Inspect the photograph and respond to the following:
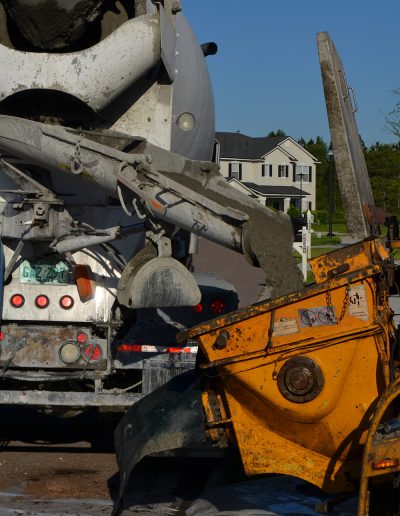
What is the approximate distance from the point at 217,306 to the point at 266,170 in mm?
76518

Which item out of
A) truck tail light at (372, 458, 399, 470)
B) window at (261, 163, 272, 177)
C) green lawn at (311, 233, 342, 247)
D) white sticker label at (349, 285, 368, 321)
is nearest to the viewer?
truck tail light at (372, 458, 399, 470)

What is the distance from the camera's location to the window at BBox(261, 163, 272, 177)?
8450cm

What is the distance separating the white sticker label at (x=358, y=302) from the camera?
567 centimetres

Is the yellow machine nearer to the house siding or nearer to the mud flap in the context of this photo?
the mud flap

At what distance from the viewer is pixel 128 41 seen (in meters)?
7.22

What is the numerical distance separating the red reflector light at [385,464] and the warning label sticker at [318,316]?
0.84 metres

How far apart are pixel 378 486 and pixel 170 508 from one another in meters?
1.58

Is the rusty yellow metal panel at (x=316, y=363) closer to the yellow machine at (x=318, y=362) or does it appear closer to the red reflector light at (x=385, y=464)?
the yellow machine at (x=318, y=362)

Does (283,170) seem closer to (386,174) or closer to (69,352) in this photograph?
(386,174)

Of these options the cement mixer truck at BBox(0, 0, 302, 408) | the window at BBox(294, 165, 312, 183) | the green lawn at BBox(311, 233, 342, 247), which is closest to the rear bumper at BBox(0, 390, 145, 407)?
the cement mixer truck at BBox(0, 0, 302, 408)

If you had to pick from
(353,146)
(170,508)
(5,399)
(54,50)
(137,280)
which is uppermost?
(54,50)

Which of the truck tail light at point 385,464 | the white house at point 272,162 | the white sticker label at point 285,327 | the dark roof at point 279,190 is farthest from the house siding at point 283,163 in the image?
the truck tail light at point 385,464

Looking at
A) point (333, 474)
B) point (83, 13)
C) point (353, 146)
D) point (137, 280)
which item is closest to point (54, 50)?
point (83, 13)

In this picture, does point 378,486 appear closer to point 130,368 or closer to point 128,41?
point 130,368
